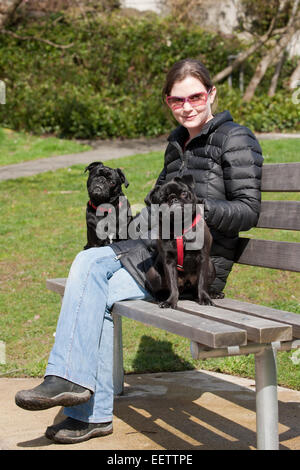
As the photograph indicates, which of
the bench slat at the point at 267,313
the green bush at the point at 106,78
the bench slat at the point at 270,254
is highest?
the green bush at the point at 106,78

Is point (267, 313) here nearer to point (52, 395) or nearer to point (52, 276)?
point (52, 395)

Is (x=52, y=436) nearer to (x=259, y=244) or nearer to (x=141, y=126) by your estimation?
(x=259, y=244)

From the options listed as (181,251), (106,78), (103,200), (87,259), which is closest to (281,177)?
(181,251)

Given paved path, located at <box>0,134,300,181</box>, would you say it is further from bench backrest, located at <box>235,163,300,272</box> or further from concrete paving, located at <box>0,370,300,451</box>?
bench backrest, located at <box>235,163,300,272</box>

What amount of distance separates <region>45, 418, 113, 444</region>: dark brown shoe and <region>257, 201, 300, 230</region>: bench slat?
1.41 m

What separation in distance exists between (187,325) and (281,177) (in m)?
1.33

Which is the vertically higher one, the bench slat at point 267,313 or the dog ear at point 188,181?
the dog ear at point 188,181

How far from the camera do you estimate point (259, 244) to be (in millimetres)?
3480

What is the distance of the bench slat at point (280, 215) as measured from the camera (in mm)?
3279

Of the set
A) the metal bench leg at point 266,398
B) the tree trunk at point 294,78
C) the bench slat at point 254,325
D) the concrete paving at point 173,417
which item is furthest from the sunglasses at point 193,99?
the tree trunk at point 294,78

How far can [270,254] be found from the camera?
3.41 meters

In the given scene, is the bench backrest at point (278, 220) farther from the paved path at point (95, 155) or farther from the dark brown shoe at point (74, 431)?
the paved path at point (95, 155)

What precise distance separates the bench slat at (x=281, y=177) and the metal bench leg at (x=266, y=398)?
48.8 inches

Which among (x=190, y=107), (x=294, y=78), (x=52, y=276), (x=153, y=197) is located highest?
(x=294, y=78)
